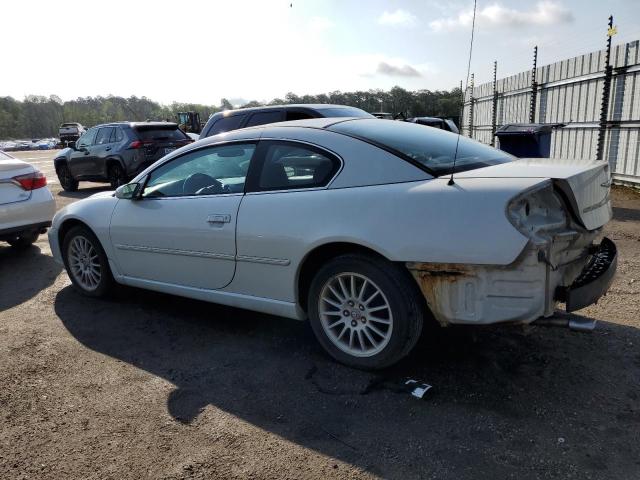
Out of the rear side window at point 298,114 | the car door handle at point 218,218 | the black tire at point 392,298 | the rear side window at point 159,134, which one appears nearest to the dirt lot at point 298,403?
the black tire at point 392,298

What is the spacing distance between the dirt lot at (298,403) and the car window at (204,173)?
109 cm

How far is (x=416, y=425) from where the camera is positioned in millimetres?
2660

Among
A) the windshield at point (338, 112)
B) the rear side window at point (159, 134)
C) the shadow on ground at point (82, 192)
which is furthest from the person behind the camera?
the shadow on ground at point (82, 192)

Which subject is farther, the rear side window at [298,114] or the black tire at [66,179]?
the black tire at [66,179]

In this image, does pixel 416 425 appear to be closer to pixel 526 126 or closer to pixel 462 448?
pixel 462 448

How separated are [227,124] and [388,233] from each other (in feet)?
20.2

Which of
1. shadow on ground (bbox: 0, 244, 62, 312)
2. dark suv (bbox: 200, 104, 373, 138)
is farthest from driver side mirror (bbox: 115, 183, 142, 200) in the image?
dark suv (bbox: 200, 104, 373, 138)

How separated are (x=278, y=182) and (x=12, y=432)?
2.13 m

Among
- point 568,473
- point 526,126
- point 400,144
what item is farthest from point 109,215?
point 526,126

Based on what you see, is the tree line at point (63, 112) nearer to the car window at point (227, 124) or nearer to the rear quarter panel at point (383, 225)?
the car window at point (227, 124)

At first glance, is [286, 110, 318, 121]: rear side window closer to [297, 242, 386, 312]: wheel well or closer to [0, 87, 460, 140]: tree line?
[297, 242, 386, 312]: wheel well

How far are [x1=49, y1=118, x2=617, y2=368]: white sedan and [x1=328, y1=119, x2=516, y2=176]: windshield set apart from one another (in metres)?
0.02

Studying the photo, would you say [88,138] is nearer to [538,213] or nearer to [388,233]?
[388,233]

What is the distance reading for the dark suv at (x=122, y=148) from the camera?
11667 mm
